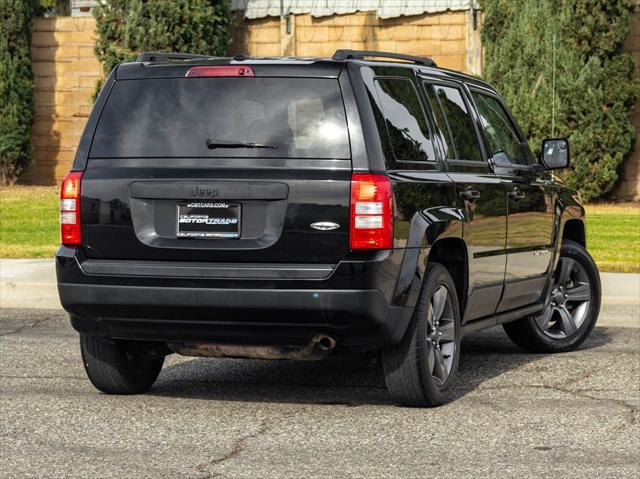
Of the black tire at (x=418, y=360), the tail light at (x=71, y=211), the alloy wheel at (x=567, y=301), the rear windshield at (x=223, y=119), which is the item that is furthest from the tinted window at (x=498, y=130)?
the tail light at (x=71, y=211)

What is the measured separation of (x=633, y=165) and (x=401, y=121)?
14.7 meters

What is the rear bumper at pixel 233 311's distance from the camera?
6.73 m

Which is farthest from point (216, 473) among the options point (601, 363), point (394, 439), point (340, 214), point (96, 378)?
point (601, 363)

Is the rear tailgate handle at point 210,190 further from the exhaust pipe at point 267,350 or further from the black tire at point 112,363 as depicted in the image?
the black tire at point 112,363

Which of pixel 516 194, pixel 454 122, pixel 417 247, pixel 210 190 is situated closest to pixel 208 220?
pixel 210 190

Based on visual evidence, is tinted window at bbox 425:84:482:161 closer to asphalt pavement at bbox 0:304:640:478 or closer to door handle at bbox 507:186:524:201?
door handle at bbox 507:186:524:201

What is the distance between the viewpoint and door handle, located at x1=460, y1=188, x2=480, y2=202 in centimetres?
781

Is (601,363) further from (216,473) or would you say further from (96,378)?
(216,473)

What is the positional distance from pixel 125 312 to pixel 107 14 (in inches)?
613

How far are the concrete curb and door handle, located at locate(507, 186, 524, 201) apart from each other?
9.74ft

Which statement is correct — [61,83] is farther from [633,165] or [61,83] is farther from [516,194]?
[516,194]

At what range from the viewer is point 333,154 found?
22.5 feet

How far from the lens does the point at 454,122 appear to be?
816 centimetres

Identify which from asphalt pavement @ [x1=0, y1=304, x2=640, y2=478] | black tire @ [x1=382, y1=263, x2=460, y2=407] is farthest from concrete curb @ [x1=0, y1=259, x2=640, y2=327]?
black tire @ [x1=382, y1=263, x2=460, y2=407]
